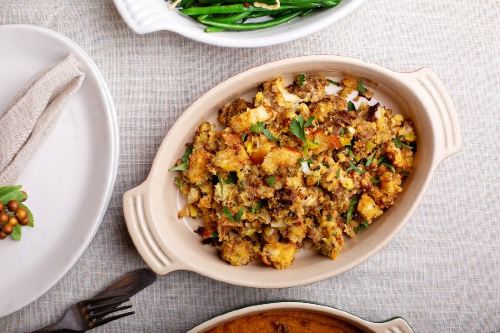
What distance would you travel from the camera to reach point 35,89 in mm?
2006

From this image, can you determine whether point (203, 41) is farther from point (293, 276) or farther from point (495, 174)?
point (495, 174)

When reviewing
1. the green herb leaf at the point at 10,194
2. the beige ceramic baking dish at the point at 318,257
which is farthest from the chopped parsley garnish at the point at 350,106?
the green herb leaf at the point at 10,194

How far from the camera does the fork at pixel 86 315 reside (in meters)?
2.12

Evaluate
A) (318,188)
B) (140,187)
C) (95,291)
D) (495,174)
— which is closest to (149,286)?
(95,291)

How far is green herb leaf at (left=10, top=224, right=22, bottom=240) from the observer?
2.06 meters

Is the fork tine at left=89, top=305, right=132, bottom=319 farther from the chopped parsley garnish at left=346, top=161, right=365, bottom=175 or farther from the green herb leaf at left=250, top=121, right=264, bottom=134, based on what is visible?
the chopped parsley garnish at left=346, top=161, right=365, bottom=175

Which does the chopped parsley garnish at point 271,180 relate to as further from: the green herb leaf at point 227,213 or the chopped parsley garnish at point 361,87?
the chopped parsley garnish at point 361,87

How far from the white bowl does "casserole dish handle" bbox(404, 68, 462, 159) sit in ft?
1.19

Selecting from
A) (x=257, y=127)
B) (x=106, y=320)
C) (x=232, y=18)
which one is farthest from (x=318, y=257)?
(x=232, y=18)

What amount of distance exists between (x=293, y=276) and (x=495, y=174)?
96 cm

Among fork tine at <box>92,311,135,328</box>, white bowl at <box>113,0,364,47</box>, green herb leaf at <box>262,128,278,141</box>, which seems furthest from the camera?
fork tine at <box>92,311,135,328</box>

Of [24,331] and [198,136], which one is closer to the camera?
[198,136]

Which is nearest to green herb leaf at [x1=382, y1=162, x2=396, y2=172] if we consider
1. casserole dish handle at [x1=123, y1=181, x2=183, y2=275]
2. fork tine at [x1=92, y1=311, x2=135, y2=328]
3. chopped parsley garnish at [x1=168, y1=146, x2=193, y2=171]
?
chopped parsley garnish at [x1=168, y1=146, x2=193, y2=171]

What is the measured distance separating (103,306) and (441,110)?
1.46 m
